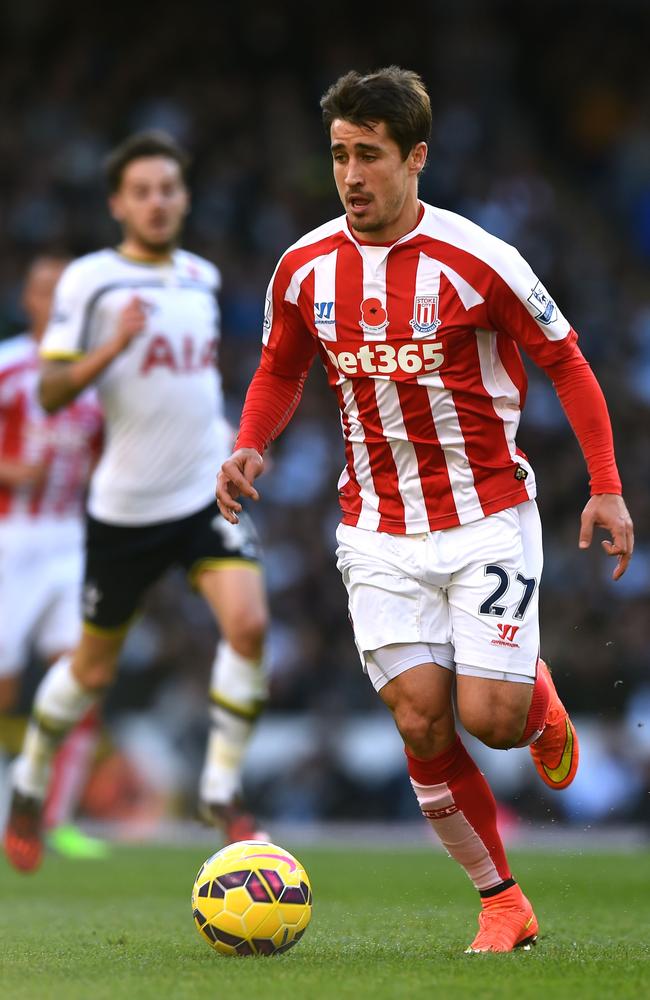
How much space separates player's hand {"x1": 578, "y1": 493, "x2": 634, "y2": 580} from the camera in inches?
173

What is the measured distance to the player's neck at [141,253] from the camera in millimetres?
7324

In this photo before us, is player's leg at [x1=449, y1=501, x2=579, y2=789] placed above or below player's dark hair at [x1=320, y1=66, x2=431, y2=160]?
below

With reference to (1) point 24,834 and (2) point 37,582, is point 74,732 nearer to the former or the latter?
(2) point 37,582

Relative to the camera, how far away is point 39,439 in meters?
9.34

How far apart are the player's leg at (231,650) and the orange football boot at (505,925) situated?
2.29 metres

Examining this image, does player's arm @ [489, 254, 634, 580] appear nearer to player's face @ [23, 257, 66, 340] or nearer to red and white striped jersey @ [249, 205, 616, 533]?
red and white striped jersey @ [249, 205, 616, 533]

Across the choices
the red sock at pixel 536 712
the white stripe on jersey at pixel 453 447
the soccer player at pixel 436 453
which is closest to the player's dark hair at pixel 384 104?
the soccer player at pixel 436 453

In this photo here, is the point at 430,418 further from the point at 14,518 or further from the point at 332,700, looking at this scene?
the point at 332,700

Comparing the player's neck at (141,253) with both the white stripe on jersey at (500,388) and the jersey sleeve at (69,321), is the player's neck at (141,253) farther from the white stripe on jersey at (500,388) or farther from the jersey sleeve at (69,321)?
the white stripe on jersey at (500,388)

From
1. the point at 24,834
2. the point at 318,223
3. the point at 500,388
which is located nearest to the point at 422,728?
the point at 500,388

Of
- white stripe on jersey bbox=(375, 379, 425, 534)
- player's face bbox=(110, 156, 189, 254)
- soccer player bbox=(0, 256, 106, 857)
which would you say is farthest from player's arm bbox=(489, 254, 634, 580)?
soccer player bbox=(0, 256, 106, 857)

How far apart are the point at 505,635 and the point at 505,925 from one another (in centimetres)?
85

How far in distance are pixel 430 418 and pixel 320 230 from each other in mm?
693

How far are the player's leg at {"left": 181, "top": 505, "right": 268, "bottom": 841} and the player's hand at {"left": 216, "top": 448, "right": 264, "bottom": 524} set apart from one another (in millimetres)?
2132
